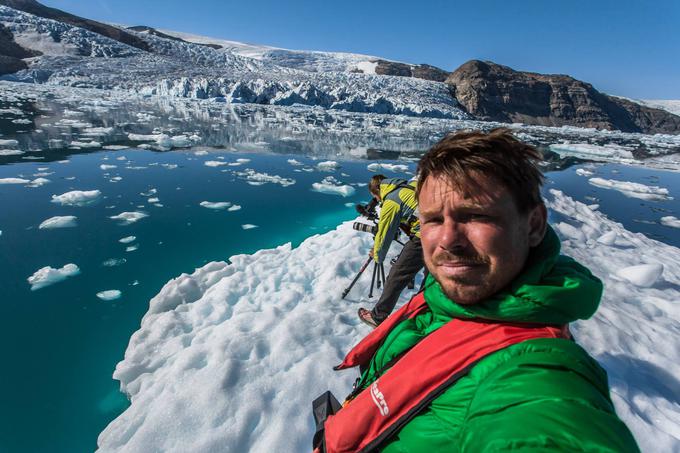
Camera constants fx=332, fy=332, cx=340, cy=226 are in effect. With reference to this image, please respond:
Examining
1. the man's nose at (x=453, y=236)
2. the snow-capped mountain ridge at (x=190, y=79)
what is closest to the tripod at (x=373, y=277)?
the man's nose at (x=453, y=236)

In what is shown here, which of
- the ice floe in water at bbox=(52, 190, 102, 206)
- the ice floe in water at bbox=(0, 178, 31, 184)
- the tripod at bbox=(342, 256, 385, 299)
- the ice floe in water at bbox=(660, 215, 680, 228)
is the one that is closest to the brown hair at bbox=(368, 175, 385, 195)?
the tripod at bbox=(342, 256, 385, 299)

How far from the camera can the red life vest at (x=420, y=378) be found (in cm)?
90

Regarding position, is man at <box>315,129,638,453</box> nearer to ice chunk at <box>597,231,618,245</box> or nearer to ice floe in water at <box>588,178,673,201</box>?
ice chunk at <box>597,231,618,245</box>

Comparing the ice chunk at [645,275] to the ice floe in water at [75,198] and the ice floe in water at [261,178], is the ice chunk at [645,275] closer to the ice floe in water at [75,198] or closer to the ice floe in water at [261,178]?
the ice floe in water at [261,178]

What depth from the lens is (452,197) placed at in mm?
1098

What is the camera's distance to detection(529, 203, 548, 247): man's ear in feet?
3.46

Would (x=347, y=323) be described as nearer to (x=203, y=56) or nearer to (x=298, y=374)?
(x=298, y=374)

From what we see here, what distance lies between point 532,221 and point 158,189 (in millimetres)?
9261

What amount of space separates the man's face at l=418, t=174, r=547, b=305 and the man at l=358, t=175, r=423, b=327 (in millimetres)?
2106

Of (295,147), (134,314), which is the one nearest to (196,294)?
(134,314)

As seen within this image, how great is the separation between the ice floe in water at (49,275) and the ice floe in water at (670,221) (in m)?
14.1

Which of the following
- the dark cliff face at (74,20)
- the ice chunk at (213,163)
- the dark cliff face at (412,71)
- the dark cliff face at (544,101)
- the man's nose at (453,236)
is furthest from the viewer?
the dark cliff face at (412,71)

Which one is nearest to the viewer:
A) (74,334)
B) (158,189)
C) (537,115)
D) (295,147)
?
(74,334)

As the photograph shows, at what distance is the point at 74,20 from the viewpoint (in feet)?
→ 298
